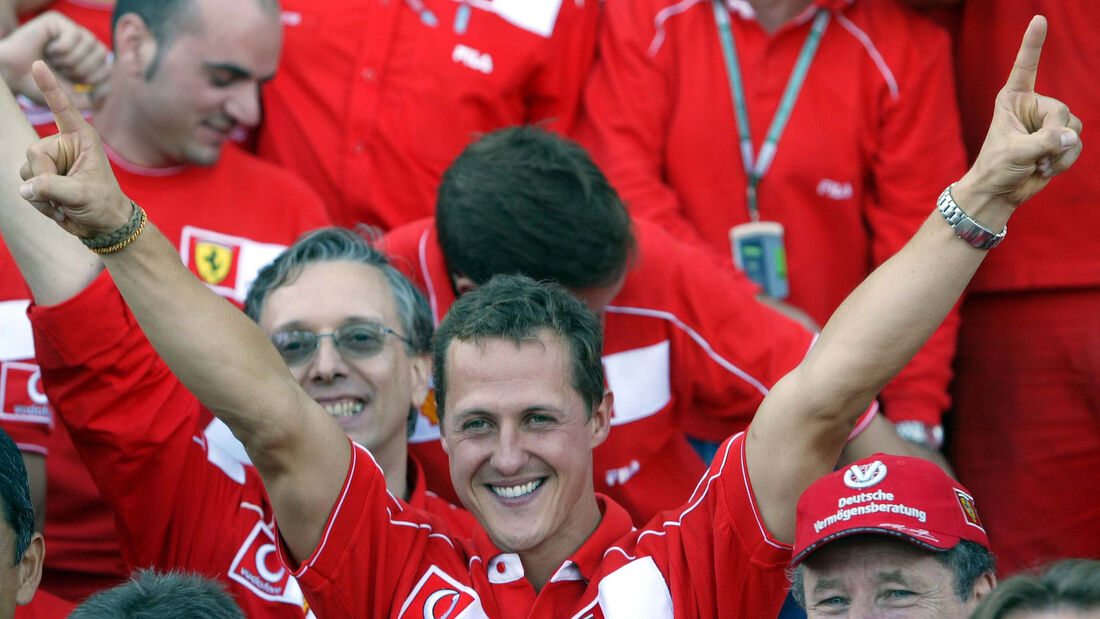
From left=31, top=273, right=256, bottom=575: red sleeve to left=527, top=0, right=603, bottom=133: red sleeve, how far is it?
1.65 meters

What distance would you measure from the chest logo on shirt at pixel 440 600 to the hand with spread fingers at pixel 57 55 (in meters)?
1.87

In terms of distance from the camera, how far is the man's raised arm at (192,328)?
206 centimetres

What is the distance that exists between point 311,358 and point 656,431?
3.19 feet

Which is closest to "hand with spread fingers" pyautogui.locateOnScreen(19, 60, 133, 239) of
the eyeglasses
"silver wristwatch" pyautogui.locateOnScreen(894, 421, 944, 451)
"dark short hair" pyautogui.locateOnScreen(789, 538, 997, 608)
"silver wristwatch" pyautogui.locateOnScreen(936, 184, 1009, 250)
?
the eyeglasses

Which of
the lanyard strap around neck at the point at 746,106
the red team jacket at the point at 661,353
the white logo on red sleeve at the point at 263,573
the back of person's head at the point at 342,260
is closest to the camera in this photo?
the white logo on red sleeve at the point at 263,573

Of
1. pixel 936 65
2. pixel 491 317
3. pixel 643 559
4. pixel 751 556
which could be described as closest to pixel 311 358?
pixel 491 317

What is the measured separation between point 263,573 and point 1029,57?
71.0 inches

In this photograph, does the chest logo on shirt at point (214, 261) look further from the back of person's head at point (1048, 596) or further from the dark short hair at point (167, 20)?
the back of person's head at point (1048, 596)

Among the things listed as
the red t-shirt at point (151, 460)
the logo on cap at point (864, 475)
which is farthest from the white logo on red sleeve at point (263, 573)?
the logo on cap at point (864, 475)

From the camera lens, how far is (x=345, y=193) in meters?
4.11

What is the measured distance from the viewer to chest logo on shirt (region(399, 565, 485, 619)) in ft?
7.97

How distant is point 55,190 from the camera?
2.02 meters

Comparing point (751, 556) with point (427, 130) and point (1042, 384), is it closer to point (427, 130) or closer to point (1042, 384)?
point (1042, 384)

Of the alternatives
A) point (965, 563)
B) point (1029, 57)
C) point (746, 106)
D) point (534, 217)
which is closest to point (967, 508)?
point (965, 563)
